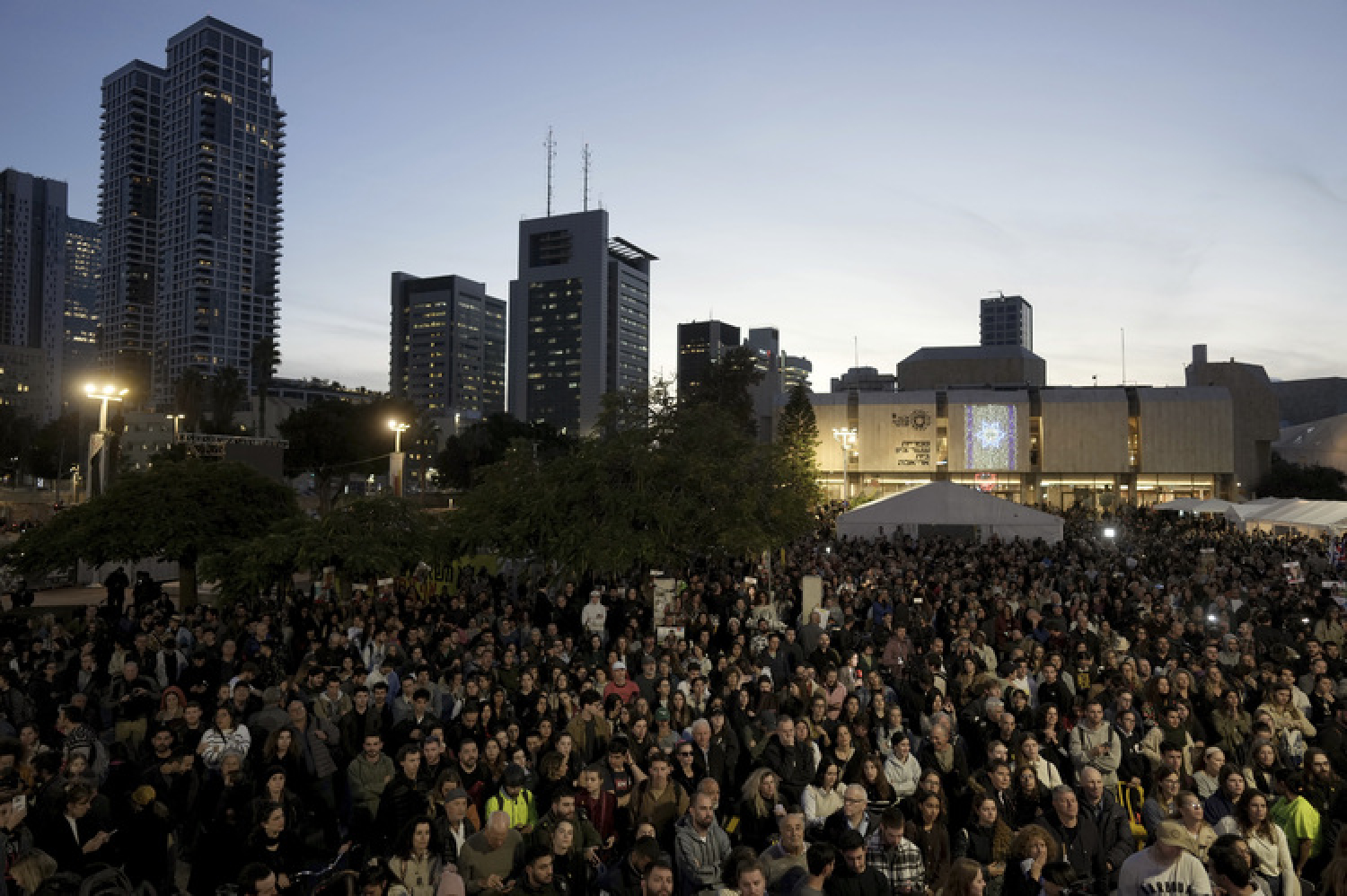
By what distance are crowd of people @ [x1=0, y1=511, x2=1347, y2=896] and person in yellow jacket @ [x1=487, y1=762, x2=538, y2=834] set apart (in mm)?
24

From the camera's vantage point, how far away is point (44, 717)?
27.9ft

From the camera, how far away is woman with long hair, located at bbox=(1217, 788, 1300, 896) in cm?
532

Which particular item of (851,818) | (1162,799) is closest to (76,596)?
(851,818)

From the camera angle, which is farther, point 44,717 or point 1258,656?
point 1258,656

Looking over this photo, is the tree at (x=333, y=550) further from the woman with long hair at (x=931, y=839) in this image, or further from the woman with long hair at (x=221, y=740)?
the woman with long hair at (x=931, y=839)

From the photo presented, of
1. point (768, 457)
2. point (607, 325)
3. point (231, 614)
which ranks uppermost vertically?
point (607, 325)

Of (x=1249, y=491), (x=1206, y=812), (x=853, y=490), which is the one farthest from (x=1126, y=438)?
(x=1206, y=812)

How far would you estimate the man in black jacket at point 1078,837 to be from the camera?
224 inches

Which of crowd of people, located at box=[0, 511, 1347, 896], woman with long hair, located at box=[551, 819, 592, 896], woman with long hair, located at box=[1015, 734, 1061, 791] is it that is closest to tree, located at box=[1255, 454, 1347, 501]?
crowd of people, located at box=[0, 511, 1347, 896]

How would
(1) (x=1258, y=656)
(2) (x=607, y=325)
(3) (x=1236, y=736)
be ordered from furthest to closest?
(2) (x=607, y=325) < (1) (x=1258, y=656) < (3) (x=1236, y=736)

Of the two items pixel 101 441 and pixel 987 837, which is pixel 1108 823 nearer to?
pixel 987 837

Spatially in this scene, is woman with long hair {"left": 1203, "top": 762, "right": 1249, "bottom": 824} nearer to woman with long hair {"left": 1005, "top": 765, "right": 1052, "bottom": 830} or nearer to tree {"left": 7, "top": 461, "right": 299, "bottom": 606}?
woman with long hair {"left": 1005, "top": 765, "right": 1052, "bottom": 830}

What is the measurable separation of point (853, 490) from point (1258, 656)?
6417cm

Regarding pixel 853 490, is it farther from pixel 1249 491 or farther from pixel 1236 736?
pixel 1236 736
